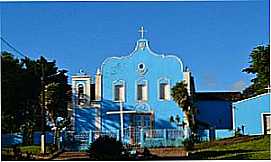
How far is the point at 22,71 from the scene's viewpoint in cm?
1617

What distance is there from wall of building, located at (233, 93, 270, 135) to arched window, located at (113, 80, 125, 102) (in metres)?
2.49

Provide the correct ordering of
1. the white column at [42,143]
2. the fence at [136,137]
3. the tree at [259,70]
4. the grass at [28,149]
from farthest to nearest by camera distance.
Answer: the fence at [136,137] → the tree at [259,70] → the white column at [42,143] → the grass at [28,149]

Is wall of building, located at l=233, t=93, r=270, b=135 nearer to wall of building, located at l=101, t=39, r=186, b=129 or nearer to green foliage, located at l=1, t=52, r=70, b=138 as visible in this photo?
wall of building, located at l=101, t=39, r=186, b=129

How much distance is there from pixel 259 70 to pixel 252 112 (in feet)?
3.89

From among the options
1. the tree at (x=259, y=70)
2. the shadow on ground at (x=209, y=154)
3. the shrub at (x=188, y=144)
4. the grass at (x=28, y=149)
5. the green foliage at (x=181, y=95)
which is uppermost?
the tree at (x=259, y=70)

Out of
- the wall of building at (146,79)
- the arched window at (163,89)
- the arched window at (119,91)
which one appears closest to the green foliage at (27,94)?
the wall of building at (146,79)

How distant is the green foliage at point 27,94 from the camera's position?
1498 cm

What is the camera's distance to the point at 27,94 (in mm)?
16297

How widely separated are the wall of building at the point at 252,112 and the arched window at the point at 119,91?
249 centimetres

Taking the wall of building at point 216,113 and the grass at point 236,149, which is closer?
the grass at point 236,149

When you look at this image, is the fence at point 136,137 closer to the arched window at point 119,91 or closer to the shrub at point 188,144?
the shrub at point 188,144

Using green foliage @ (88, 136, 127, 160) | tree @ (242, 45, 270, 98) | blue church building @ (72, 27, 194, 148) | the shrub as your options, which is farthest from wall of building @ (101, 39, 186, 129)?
green foliage @ (88, 136, 127, 160)

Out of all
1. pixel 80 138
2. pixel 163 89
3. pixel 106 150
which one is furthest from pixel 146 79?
pixel 106 150

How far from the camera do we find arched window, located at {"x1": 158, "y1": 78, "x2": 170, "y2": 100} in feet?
55.1
